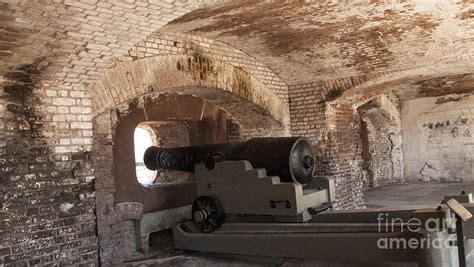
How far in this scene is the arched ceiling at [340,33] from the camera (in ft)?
17.4

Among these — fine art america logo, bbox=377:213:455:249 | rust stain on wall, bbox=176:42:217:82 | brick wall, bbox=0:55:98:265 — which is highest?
rust stain on wall, bbox=176:42:217:82

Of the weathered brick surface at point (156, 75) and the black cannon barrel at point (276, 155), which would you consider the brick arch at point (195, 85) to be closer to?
the weathered brick surface at point (156, 75)

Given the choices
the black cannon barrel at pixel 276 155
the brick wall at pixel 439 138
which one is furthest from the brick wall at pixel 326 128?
the brick wall at pixel 439 138

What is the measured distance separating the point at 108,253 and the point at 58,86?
205 cm

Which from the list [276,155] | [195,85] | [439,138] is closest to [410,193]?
[439,138]

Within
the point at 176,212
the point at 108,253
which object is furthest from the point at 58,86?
the point at 176,212

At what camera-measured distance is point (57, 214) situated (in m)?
4.42

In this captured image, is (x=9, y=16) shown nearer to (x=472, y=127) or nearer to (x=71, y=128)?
(x=71, y=128)

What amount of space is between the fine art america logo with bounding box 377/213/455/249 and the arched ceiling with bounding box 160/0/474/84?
2.59 meters

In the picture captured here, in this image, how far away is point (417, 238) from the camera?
11.7 feet

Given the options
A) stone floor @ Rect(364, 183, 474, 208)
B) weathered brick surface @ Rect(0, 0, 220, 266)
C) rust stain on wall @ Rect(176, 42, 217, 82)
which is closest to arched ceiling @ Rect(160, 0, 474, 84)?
rust stain on wall @ Rect(176, 42, 217, 82)

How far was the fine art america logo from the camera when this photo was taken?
3.45 m

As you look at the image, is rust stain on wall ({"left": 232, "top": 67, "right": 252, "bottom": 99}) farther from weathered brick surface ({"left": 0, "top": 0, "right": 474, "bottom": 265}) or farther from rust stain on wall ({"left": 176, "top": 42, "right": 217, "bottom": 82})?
rust stain on wall ({"left": 176, "top": 42, "right": 217, "bottom": 82})

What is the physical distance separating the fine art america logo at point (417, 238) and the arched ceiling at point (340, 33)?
2589mm
